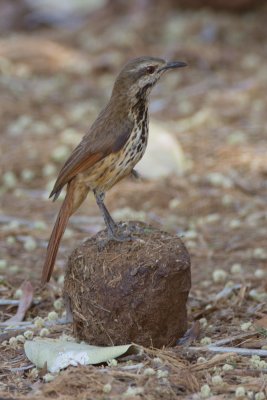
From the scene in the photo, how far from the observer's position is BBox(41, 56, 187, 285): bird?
17.8 ft

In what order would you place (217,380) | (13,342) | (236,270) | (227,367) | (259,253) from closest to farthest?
(217,380), (227,367), (13,342), (236,270), (259,253)

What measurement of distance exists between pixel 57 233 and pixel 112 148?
1.96ft

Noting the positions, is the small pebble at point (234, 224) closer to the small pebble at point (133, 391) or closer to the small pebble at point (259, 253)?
the small pebble at point (259, 253)

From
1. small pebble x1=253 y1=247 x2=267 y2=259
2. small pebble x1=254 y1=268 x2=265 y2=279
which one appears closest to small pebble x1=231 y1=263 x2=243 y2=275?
small pebble x1=254 y1=268 x2=265 y2=279

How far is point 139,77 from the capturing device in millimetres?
5641

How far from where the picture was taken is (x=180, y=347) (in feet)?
16.9

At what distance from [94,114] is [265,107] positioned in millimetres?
2024

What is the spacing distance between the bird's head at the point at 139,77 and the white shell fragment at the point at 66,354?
62.3 inches

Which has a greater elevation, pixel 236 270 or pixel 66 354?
→ pixel 236 270

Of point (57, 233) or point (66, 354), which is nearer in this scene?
point (66, 354)

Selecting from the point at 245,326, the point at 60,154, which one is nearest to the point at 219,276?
the point at 245,326

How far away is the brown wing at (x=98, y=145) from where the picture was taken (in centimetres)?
541

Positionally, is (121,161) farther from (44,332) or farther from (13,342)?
(13,342)

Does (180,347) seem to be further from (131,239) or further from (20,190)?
(20,190)
